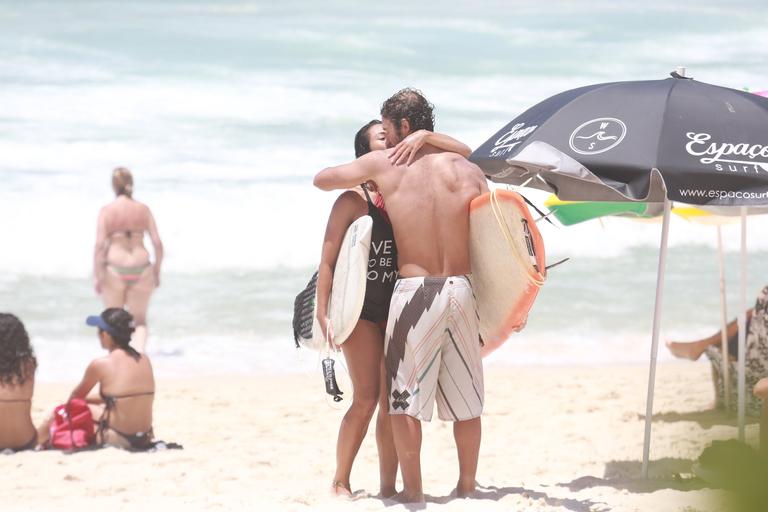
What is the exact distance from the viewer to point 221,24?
23.9 meters

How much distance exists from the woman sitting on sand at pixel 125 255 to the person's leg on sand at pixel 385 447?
4.47 metres

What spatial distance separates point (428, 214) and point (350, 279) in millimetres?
340

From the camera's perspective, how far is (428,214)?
12.0 ft

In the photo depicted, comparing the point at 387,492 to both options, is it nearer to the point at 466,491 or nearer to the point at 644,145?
the point at 466,491

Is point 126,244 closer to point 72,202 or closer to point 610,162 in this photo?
point 610,162

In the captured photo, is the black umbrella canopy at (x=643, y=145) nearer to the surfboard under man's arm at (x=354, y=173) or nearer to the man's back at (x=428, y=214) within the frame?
the man's back at (x=428, y=214)

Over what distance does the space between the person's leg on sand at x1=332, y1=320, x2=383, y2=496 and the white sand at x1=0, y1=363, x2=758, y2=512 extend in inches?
9.6

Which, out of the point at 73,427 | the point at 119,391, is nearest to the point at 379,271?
the point at 119,391

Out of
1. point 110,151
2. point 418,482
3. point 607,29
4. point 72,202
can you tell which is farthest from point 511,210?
point 607,29

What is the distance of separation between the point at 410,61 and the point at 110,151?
680 centimetres

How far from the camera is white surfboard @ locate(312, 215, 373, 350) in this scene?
3.66m

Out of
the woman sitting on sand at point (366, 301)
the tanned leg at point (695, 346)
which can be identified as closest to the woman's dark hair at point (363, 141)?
the woman sitting on sand at point (366, 301)

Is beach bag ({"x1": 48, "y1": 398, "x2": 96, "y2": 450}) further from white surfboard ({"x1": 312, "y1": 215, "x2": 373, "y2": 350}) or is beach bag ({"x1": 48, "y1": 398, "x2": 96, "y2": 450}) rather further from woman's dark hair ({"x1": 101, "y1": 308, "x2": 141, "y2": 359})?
→ white surfboard ({"x1": 312, "y1": 215, "x2": 373, "y2": 350})

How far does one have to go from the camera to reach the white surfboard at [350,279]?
366 cm
